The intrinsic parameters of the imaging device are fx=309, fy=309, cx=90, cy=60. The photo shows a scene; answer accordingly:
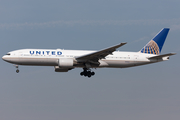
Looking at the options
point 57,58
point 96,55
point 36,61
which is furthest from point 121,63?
point 36,61

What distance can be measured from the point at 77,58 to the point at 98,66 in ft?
10.1

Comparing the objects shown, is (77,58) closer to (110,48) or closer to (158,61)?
(110,48)

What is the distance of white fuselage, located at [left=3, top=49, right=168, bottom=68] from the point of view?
36344 mm

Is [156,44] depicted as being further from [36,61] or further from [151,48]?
[36,61]

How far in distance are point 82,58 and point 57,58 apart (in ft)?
9.77

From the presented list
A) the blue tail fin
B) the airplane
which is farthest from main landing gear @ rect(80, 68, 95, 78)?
the blue tail fin

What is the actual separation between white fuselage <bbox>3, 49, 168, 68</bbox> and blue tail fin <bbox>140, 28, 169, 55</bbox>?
2.23m

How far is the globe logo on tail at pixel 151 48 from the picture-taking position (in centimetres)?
4142

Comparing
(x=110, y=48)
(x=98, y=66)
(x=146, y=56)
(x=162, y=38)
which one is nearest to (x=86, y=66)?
(x=98, y=66)

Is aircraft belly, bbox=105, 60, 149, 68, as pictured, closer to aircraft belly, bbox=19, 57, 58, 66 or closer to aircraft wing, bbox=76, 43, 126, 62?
aircraft wing, bbox=76, 43, 126, 62

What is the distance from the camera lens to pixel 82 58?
121 ft

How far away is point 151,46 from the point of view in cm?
4197

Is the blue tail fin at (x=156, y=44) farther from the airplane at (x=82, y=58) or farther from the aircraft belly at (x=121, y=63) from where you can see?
the aircraft belly at (x=121, y=63)

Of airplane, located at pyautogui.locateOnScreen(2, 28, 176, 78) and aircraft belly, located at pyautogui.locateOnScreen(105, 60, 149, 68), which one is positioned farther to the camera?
aircraft belly, located at pyautogui.locateOnScreen(105, 60, 149, 68)
